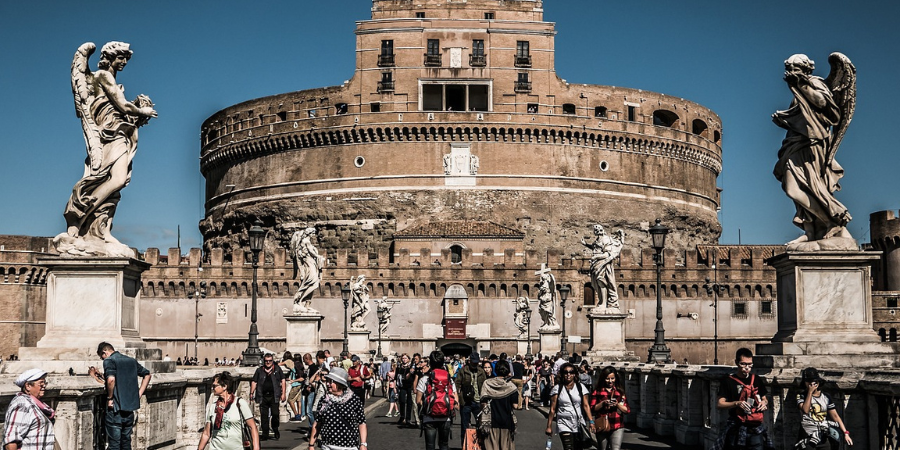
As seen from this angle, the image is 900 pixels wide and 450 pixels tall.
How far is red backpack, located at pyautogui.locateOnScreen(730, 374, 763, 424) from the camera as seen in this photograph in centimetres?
794

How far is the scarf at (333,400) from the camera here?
791 centimetres

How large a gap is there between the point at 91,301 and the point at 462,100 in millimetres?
58182

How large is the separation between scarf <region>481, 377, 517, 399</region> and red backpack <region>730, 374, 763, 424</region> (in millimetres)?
2826

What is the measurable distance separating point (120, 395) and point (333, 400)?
4.94 feet

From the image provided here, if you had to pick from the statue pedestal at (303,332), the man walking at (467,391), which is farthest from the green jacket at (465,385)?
the statue pedestal at (303,332)

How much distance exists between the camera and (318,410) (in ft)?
26.3

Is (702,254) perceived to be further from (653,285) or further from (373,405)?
(373,405)

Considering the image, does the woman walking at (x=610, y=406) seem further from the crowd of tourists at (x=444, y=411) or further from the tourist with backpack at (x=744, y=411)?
the tourist with backpack at (x=744, y=411)

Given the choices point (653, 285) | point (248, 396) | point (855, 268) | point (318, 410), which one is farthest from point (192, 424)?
point (653, 285)

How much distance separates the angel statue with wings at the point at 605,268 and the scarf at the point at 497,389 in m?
10.6

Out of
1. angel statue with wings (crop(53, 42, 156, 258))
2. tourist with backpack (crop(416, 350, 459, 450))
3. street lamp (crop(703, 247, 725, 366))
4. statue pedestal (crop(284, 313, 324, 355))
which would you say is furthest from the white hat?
street lamp (crop(703, 247, 725, 366))

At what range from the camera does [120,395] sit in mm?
7980

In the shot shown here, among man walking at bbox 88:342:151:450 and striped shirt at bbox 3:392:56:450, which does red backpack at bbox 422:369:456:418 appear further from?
striped shirt at bbox 3:392:56:450

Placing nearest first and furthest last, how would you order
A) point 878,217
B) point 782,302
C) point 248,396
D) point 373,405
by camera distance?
point 782,302 < point 248,396 < point 373,405 < point 878,217
